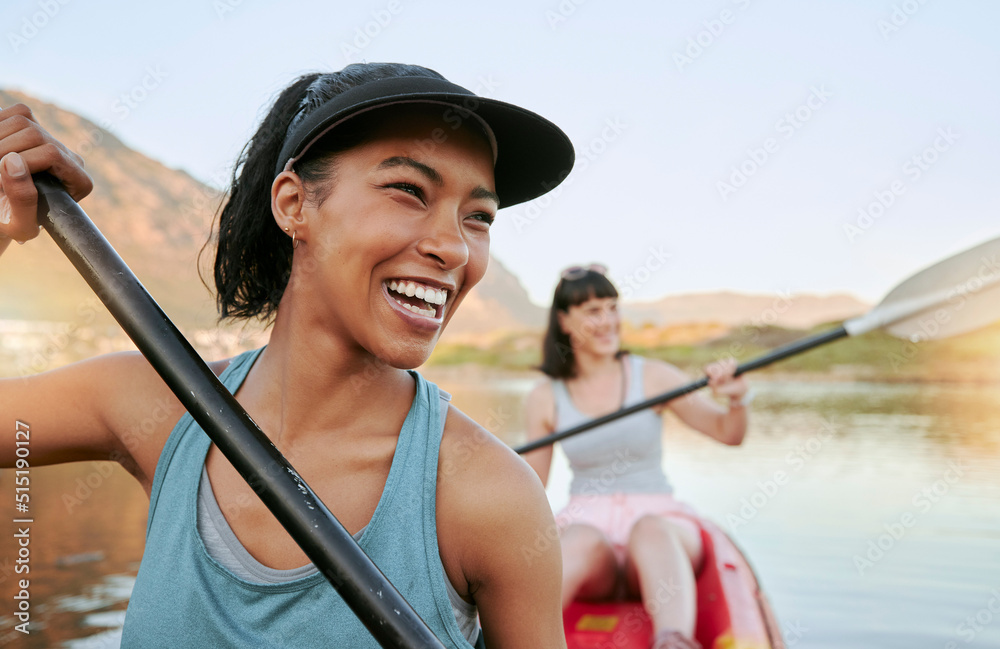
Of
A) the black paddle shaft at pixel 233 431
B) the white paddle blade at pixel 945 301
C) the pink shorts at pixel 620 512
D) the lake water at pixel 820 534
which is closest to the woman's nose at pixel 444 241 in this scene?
the black paddle shaft at pixel 233 431

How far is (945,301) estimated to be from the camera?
14.8ft

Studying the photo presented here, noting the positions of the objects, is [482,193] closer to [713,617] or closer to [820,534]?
[713,617]

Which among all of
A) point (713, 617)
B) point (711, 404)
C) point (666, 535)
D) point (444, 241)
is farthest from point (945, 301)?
point (444, 241)

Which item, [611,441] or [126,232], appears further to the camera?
[126,232]

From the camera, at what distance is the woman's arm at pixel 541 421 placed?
5.05 meters

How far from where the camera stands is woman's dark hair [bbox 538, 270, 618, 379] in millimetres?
5066

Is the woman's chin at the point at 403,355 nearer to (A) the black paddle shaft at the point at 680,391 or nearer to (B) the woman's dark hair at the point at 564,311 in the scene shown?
(A) the black paddle shaft at the point at 680,391

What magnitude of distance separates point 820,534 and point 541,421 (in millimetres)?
7322

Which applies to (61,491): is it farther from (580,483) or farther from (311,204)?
(311,204)

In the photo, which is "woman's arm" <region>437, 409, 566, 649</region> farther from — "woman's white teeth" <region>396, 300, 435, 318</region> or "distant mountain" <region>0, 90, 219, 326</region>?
"distant mountain" <region>0, 90, 219, 326</region>

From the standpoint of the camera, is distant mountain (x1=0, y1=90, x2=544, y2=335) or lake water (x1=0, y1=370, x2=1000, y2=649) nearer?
lake water (x1=0, y1=370, x2=1000, y2=649)

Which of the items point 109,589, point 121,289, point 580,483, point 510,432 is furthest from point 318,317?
point 510,432

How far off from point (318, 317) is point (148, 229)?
73.2 m

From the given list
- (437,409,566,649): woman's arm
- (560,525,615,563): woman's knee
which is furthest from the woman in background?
(437,409,566,649): woman's arm
